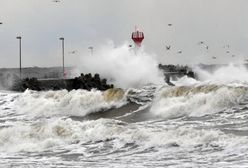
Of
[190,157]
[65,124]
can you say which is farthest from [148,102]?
[190,157]

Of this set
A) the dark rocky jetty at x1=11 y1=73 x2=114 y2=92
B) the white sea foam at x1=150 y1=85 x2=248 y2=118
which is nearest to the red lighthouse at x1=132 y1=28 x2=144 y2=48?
the dark rocky jetty at x1=11 y1=73 x2=114 y2=92

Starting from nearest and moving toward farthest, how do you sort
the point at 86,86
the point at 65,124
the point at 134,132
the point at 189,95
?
the point at 134,132, the point at 65,124, the point at 189,95, the point at 86,86

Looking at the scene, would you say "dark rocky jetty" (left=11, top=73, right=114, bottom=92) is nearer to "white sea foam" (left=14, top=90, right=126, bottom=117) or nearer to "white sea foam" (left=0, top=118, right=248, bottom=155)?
"white sea foam" (left=14, top=90, right=126, bottom=117)

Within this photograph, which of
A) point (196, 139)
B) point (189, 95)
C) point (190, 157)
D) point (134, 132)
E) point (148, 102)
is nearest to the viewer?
point (190, 157)

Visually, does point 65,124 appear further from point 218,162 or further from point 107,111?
point 218,162

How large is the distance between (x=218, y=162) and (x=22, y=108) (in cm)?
1892

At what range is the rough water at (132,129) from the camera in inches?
676

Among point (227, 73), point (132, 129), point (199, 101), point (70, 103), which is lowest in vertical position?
point (132, 129)

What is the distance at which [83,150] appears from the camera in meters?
19.7

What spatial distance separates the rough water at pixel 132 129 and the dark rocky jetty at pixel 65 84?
14.2m

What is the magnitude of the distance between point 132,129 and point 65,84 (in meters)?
28.9

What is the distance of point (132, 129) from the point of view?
21.5 metres

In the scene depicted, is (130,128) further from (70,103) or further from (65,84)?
(65,84)

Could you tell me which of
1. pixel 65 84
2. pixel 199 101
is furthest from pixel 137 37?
pixel 199 101
